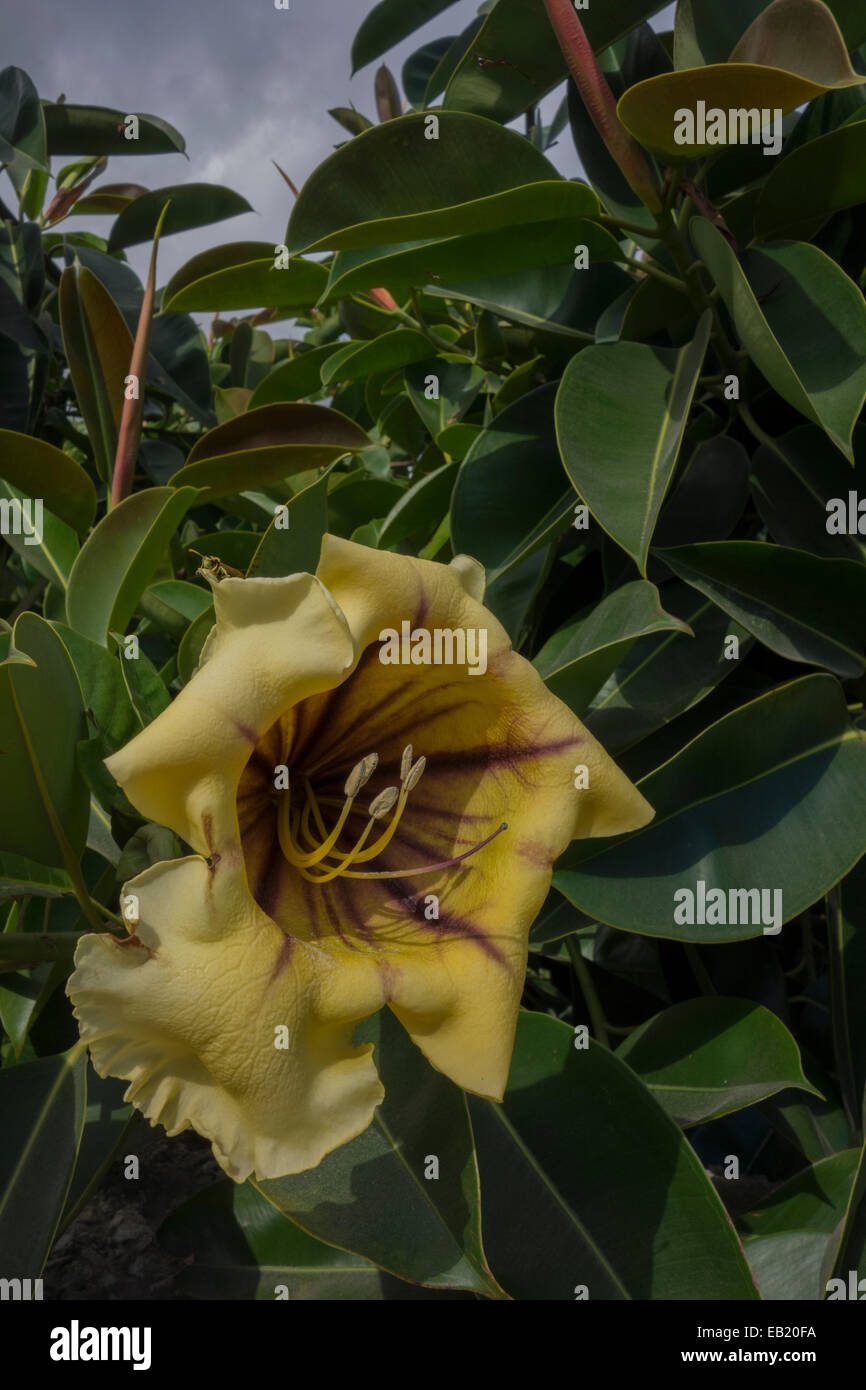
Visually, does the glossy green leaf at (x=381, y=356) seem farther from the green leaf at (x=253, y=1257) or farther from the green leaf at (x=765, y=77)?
the green leaf at (x=253, y=1257)

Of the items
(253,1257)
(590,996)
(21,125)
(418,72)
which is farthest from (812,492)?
(418,72)

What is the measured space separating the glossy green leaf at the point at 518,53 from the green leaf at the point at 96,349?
48 cm

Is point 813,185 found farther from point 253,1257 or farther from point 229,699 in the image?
point 253,1257

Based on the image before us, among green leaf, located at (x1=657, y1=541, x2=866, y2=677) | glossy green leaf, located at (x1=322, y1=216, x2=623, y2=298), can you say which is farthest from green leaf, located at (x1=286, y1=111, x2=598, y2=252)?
green leaf, located at (x1=657, y1=541, x2=866, y2=677)

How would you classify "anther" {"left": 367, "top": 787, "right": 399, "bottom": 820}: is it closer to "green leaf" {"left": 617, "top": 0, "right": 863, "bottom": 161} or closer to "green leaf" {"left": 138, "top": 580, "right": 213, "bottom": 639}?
"green leaf" {"left": 138, "top": 580, "right": 213, "bottom": 639}

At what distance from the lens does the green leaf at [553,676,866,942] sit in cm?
103

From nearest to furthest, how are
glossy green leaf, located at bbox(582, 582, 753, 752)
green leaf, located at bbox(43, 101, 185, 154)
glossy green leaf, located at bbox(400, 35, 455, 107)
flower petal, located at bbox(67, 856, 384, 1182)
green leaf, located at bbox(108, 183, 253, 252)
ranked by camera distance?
flower petal, located at bbox(67, 856, 384, 1182) → glossy green leaf, located at bbox(582, 582, 753, 752) → green leaf, located at bbox(108, 183, 253, 252) → green leaf, located at bbox(43, 101, 185, 154) → glossy green leaf, located at bbox(400, 35, 455, 107)

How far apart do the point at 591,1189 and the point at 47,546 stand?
1002 mm

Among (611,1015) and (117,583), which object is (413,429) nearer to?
(117,583)

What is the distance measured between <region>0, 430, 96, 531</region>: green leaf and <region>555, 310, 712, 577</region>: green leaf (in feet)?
2.08

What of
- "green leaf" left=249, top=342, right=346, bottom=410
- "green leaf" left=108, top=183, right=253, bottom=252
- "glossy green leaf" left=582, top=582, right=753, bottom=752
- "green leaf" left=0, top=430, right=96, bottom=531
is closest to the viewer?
"glossy green leaf" left=582, top=582, right=753, bottom=752

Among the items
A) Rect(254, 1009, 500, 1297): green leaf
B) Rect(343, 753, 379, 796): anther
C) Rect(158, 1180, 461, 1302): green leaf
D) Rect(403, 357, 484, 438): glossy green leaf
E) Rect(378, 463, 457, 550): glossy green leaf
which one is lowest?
Rect(158, 1180, 461, 1302): green leaf

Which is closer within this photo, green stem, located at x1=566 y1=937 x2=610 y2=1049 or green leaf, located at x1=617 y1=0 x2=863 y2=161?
green leaf, located at x1=617 y1=0 x2=863 y2=161
